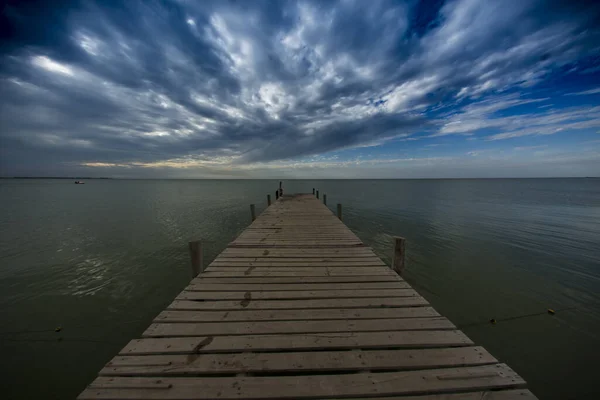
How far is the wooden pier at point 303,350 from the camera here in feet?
6.65

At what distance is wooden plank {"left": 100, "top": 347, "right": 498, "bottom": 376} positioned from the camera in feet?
7.25

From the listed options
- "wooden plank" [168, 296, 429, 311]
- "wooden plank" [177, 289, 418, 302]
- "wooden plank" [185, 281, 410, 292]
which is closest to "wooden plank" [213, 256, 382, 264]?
"wooden plank" [185, 281, 410, 292]

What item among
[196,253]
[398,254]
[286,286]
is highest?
[196,253]

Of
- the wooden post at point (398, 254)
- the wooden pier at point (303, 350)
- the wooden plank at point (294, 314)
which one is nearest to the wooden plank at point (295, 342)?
the wooden pier at point (303, 350)

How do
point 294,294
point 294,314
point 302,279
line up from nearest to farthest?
point 294,314, point 294,294, point 302,279

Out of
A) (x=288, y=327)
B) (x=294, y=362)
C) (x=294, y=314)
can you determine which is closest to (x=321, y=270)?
(x=294, y=314)

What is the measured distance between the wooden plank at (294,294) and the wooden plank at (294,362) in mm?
1210

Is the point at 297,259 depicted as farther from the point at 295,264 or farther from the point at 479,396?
the point at 479,396

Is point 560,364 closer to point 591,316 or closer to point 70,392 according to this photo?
point 591,316

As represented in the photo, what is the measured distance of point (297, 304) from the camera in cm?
345

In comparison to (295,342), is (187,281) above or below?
below

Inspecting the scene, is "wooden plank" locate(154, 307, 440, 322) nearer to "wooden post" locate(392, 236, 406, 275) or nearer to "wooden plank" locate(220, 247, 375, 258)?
"wooden plank" locate(220, 247, 375, 258)

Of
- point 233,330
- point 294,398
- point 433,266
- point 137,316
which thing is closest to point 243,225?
point 137,316

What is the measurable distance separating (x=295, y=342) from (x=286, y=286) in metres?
1.46
